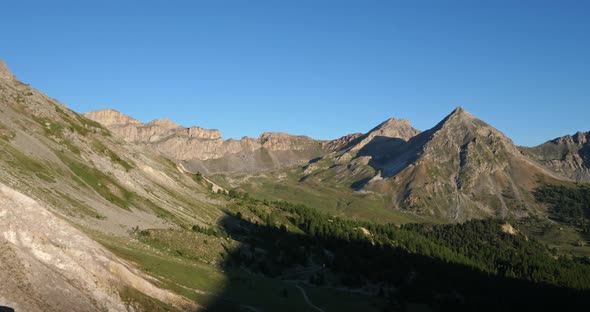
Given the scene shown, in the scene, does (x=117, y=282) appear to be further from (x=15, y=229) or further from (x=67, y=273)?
(x=15, y=229)

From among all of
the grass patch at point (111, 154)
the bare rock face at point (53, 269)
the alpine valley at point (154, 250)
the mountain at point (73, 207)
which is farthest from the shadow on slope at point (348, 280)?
the grass patch at point (111, 154)

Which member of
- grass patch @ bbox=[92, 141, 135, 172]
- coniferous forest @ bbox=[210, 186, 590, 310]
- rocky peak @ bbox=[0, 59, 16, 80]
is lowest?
coniferous forest @ bbox=[210, 186, 590, 310]

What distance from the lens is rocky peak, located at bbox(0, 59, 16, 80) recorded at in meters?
164

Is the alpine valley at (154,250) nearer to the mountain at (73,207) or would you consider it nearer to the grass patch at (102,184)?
the mountain at (73,207)

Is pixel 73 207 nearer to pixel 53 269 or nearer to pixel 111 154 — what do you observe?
pixel 53 269

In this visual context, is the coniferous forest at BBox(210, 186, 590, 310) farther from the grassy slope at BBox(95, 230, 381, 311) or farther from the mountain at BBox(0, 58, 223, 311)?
the mountain at BBox(0, 58, 223, 311)

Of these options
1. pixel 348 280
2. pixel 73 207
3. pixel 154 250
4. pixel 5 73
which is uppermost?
pixel 5 73

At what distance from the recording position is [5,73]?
559ft

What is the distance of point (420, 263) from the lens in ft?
581

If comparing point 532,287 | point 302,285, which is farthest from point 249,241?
point 532,287

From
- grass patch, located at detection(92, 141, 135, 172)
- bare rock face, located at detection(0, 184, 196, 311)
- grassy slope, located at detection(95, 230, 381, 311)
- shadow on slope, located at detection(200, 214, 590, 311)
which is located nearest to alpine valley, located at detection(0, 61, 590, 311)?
bare rock face, located at detection(0, 184, 196, 311)

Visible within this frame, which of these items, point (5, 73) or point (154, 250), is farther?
point (5, 73)

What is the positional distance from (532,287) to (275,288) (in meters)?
142

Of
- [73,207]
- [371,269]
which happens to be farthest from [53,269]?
[371,269]
